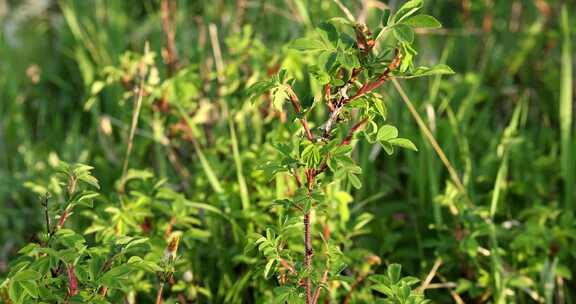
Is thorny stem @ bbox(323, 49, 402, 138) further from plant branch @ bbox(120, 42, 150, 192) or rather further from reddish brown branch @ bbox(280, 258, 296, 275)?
plant branch @ bbox(120, 42, 150, 192)

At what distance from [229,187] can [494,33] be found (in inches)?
72.3

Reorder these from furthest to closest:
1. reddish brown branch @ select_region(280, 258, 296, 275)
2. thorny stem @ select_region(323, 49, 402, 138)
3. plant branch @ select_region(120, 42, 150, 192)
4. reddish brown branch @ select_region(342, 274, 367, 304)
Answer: plant branch @ select_region(120, 42, 150, 192), reddish brown branch @ select_region(342, 274, 367, 304), reddish brown branch @ select_region(280, 258, 296, 275), thorny stem @ select_region(323, 49, 402, 138)

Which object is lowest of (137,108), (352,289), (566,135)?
(352,289)

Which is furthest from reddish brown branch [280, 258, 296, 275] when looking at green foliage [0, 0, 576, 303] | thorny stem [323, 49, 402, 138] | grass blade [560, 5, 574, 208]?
grass blade [560, 5, 574, 208]

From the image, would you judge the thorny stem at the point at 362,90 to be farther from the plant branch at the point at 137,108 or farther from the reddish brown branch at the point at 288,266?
the plant branch at the point at 137,108

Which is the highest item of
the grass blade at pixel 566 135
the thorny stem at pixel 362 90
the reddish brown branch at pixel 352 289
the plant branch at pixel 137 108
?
the thorny stem at pixel 362 90

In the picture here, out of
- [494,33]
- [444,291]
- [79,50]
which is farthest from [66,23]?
[444,291]

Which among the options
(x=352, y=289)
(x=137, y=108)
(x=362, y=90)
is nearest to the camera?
(x=362, y=90)

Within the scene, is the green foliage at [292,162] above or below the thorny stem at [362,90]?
below

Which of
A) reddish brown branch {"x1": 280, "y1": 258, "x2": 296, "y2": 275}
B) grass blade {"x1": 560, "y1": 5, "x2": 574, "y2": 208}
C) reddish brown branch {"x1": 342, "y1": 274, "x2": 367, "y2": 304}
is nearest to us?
reddish brown branch {"x1": 280, "y1": 258, "x2": 296, "y2": 275}

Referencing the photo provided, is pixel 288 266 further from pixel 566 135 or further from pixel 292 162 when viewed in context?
pixel 566 135

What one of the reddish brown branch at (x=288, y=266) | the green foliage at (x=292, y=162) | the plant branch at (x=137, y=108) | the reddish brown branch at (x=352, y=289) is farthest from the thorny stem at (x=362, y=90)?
the plant branch at (x=137, y=108)

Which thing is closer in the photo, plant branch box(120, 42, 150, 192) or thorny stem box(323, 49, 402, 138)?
thorny stem box(323, 49, 402, 138)

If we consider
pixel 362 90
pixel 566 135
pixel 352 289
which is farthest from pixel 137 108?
pixel 566 135
